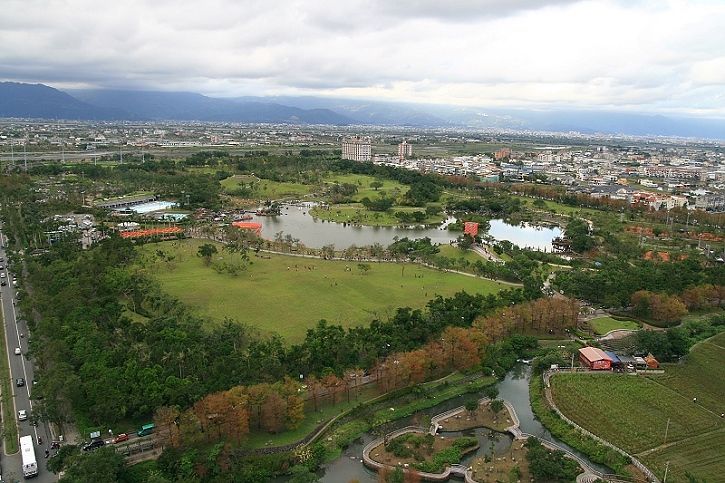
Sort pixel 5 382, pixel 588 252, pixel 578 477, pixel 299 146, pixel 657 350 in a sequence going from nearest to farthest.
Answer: pixel 578 477 → pixel 5 382 → pixel 657 350 → pixel 588 252 → pixel 299 146

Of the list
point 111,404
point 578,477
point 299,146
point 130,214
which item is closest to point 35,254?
point 130,214

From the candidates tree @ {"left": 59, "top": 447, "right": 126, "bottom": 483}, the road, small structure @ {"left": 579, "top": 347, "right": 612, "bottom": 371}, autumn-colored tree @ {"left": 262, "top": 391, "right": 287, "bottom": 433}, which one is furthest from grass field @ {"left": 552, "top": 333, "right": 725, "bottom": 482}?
the road

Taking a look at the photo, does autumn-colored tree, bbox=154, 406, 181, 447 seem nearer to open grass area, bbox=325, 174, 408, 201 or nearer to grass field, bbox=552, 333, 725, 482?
grass field, bbox=552, 333, 725, 482

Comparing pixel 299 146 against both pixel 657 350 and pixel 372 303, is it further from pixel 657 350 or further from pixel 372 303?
pixel 657 350

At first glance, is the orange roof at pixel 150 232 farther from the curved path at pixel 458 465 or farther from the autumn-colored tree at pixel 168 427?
the curved path at pixel 458 465

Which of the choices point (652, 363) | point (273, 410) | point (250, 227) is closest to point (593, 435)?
point (652, 363)

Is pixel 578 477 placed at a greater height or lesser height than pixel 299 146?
lesser
